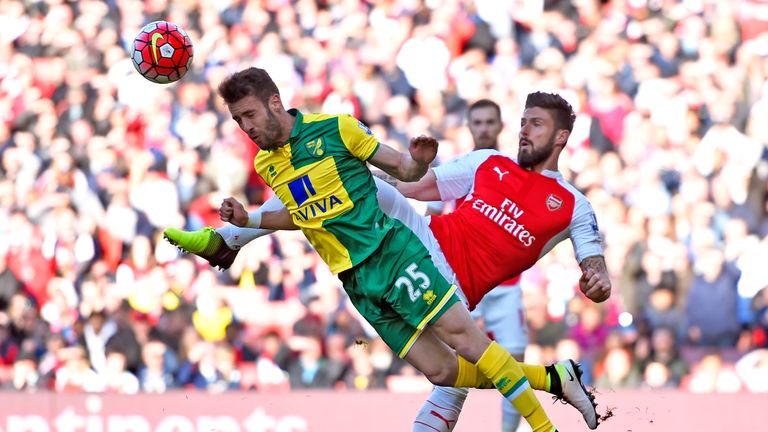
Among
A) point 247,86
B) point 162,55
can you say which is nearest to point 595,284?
point 247,86

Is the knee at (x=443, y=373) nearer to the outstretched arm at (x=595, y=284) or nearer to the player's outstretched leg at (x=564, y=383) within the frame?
the player's outstretched leg at (x=564, y=383)

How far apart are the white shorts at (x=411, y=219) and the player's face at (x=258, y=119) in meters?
0.62

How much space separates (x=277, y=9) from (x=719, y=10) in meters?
3.74

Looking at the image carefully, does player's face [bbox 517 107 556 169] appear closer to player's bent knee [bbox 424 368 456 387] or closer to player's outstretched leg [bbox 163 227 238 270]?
player's bent knee [bbox 424 368 456 387]

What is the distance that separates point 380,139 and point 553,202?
387cm

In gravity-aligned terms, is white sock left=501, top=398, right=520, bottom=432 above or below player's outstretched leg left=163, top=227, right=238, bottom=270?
below

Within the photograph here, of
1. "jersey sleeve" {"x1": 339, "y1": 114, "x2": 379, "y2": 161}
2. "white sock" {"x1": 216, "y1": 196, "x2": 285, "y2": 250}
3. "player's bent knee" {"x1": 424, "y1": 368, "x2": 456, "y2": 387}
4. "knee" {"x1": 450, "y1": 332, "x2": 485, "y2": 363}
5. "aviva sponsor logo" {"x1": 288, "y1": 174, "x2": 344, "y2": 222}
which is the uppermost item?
"jersey sleeve" {"x1": 339, "y1": 114, "x2": 379, "y2": 161}

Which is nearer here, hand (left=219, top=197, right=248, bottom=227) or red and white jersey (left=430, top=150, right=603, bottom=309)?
hand (left=219, top=197, right=248, bottom=227)

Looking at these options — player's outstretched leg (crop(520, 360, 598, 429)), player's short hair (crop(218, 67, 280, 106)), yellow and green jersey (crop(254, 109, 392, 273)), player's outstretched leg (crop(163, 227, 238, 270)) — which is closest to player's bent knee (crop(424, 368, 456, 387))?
player's outstretched leg (crop(520, 360, 598, 429))

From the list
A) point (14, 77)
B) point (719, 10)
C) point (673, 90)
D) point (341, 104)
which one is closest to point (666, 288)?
point (673, 90)

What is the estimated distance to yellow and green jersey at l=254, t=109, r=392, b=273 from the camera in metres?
5.41

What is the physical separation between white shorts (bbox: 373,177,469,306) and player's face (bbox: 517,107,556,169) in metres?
0.59

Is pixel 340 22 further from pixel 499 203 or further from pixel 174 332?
pixel 499 203

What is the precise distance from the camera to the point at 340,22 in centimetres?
1038
